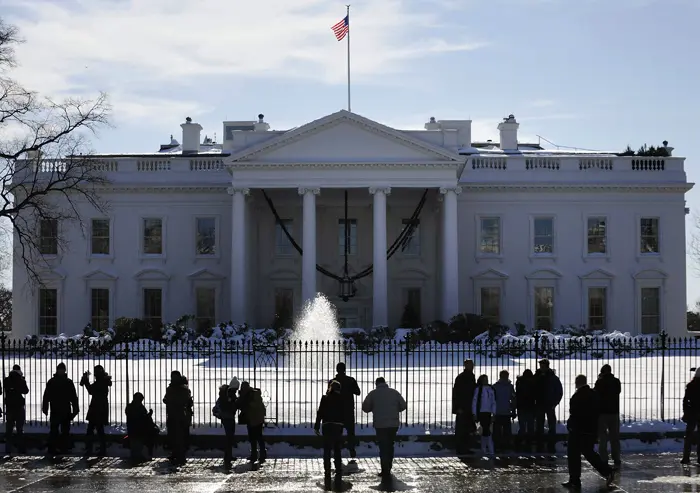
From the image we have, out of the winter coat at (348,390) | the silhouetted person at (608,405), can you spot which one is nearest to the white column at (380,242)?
the winter coat at (348,390)

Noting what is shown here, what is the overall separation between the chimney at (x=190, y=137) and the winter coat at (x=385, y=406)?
42742mm

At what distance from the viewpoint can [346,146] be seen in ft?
156

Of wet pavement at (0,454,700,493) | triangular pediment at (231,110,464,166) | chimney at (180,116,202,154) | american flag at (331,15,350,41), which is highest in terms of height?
american flag at (331,15,350,41)

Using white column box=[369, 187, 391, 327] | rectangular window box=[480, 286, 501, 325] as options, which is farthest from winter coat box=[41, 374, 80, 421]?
rectangular window box=[480, 286, 501, 325]

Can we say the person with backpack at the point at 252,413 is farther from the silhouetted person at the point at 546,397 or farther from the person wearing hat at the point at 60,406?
the silhouetted person at the point at 546,397

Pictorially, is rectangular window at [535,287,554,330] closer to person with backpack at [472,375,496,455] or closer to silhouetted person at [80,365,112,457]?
person with backpack at [472,375,496,455]

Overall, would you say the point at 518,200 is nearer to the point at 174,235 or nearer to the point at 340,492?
the point at 174,235

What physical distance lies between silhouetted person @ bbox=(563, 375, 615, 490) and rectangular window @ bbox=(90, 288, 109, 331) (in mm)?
38469

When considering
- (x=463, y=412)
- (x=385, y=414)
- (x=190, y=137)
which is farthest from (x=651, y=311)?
(x=385, y=414)

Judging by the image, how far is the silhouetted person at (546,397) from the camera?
19.2m

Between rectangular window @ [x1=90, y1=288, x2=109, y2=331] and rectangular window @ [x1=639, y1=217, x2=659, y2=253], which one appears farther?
rectangular window @ [x1=639, y1=217, x2=659, y2=253]

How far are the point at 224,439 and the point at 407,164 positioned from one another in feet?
95.0

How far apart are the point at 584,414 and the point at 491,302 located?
36.2 metres

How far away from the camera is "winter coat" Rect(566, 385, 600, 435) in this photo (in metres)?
15.8
